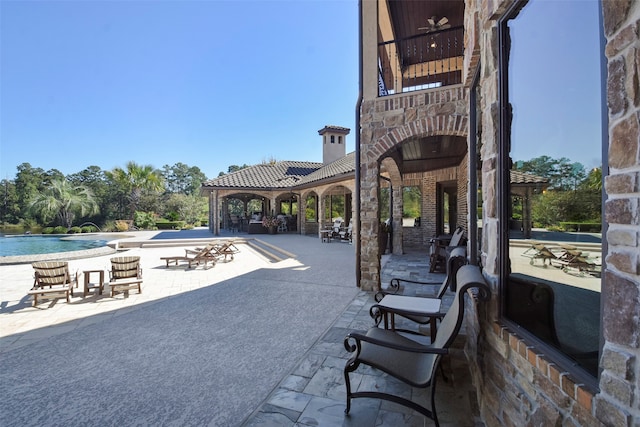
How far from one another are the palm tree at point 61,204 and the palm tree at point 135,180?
3077 millimetres

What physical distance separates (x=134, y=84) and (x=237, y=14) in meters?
12.0

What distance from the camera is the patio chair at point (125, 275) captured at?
18.8ft

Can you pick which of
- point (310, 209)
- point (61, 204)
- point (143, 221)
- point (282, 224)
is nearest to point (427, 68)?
point (310, 209)

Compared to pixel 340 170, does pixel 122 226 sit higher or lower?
lower

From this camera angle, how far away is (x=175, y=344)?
3605 mm

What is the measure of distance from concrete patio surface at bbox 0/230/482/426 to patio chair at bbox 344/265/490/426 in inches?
7.9

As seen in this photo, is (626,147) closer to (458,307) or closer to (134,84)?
(458,307)

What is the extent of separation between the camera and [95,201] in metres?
27.2

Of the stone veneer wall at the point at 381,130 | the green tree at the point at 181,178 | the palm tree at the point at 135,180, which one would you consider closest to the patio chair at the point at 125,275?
the stone veneer wall at the point at 381,130

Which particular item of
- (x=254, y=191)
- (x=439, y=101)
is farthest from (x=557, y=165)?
(x=254, y=191)

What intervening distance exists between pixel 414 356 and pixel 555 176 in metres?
1.70

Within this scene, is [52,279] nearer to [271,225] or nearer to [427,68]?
[427,68]

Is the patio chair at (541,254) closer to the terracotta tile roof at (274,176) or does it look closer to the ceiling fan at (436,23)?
the ceiling fan at (436,23)

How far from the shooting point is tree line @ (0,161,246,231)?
961 inches
